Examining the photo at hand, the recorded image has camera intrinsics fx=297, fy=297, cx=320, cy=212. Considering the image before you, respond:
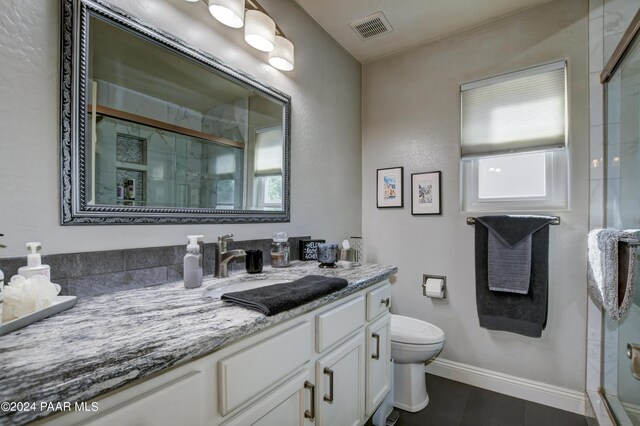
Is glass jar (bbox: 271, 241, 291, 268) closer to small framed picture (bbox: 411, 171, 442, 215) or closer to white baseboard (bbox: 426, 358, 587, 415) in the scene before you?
small framed picture (bbox: 411, 171, 442, 215)

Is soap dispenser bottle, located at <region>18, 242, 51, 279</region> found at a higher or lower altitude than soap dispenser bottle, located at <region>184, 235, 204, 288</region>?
higher

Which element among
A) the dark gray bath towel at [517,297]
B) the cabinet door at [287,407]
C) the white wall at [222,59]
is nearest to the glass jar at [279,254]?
the white wall at [222,59]

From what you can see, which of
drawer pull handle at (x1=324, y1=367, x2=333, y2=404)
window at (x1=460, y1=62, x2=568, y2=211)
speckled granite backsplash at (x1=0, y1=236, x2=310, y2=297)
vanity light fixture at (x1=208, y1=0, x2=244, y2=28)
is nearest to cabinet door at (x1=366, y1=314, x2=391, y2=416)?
drawer pull handle at (x1=324, y1=367, x2=333, y2=404)

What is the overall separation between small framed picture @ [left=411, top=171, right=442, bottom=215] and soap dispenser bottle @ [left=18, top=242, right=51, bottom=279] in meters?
2.11

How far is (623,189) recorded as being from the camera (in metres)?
1.54

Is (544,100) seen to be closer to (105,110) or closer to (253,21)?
(253,21)

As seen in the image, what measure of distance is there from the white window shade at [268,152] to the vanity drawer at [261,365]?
937mm

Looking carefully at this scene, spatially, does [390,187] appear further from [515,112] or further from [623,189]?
[623,189]

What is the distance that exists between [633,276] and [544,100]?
119 centimetres

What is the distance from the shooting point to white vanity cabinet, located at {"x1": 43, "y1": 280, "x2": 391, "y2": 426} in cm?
57

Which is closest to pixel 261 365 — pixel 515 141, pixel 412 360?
pixel 412 360

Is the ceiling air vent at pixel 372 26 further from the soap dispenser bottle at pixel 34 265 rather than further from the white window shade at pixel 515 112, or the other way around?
the soap dispenser bottle at pixel 34 265

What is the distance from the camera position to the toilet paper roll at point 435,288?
2.13m

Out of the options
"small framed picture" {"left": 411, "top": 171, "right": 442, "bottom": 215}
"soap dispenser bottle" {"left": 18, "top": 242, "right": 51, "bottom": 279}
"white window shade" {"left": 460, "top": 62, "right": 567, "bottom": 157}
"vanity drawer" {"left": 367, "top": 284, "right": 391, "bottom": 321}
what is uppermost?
"white window shade" {"left": 460, "top": 62, "right": 567, "bottom": 157}
